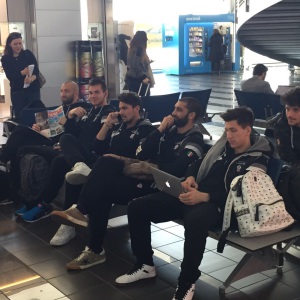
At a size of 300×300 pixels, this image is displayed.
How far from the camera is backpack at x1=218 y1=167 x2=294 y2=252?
3383 millimetres

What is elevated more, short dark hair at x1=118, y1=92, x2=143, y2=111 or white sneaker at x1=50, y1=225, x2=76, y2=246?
short dark hair at x1=118, y1=92, x2=143, y2=111

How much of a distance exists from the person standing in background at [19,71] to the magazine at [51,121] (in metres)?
2.58

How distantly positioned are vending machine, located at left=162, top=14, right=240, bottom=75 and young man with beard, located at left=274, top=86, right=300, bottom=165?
18.0 metres

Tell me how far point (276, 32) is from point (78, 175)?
393 inches

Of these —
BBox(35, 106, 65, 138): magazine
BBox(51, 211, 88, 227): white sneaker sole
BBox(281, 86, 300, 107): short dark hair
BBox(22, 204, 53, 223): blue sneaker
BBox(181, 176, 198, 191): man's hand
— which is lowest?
BBox(22, 204, 53, 223): blue sneaker

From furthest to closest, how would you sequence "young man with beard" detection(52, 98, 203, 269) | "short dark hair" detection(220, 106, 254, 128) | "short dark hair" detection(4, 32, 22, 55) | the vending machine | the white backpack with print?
the vending machine < "short dark hair" detection(4, 32, 22, 55) < "young man with beard" detection(52, 98, 203, 269) < "short dark hair" detection(220, 106, 254, 128) < the white backpack with print

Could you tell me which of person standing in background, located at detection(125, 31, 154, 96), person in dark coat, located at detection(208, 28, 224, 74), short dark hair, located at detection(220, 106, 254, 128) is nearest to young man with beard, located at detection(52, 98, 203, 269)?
short dark hair, located at detection(220, 106, 254, 128)

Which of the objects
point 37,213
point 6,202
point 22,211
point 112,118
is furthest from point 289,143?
point 6,202

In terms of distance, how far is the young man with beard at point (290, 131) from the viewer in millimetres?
4043

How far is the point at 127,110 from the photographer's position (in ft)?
15.6

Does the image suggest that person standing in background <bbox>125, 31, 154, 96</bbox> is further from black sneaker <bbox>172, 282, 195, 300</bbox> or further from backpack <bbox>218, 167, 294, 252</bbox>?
black sneaker <bbox>172, 282, 195, 300</bbox>

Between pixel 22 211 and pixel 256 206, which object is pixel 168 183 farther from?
pixel 22 211

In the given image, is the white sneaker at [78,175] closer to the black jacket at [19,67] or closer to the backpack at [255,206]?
the backpack at [255,206]

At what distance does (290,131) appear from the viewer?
13.7 ft
